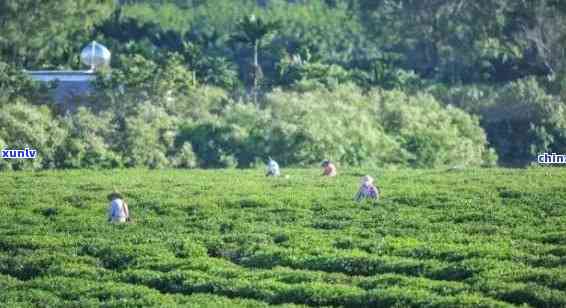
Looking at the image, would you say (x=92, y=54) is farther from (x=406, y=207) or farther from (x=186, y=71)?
(x=406, y=207)

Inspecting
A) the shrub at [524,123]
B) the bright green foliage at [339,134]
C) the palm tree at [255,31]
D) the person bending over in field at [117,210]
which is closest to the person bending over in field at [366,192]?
the person bending over in field at [117,210]

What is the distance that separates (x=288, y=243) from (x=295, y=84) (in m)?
38.1

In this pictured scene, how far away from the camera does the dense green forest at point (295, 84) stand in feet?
213

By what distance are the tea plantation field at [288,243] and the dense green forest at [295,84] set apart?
48.3ft

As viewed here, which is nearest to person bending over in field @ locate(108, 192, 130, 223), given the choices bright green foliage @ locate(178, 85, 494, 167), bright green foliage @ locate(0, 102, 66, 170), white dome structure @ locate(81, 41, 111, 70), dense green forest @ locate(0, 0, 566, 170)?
dense green forest @ locate(0, 0, 566, 170)

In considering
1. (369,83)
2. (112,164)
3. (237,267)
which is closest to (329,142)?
(112,164)

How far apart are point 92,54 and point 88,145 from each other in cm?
1395

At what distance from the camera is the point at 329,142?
64.7m

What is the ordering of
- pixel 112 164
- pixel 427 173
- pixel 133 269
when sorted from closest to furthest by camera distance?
1. pixel 133 269
2. pixel 427 173
3. pixel 112 164

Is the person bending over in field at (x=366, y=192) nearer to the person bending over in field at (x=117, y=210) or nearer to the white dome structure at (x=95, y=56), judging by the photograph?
the person bending over in field at (x=117, y=210)

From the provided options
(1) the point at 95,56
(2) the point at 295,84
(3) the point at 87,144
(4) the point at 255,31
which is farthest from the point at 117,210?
(4) the point at 255,31

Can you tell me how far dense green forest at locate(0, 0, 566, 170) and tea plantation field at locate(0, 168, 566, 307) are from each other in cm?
1472

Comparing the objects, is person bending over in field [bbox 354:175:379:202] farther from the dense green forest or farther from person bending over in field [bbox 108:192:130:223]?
the dense green forest

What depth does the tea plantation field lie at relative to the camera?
30844 millimetres
